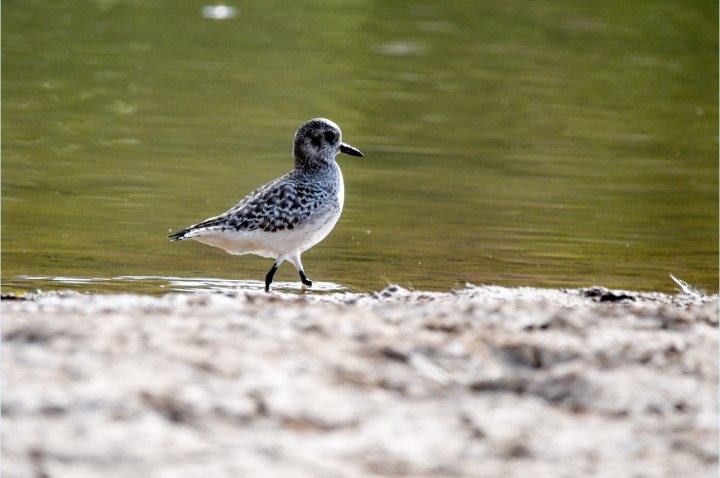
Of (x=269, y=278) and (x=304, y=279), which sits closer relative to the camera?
(x=269, y=278)

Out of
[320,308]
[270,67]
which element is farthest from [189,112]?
[320,308]

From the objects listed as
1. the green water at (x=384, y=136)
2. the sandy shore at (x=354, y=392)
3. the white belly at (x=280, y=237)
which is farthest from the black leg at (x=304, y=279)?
the sandy shore at (x=354, y=392)

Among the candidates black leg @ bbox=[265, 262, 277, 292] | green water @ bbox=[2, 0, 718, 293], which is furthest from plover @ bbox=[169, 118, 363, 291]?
green water @ bbox=[2, 0, 718, 293]

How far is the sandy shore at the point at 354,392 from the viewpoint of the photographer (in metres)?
4.62

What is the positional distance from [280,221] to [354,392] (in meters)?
4.83

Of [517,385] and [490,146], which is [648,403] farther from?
[490,146]

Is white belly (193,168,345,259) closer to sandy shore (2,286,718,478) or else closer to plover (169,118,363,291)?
plover (169,118,363,291)

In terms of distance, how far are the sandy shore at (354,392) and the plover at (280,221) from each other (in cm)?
336

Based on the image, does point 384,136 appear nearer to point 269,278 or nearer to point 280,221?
point 269,278

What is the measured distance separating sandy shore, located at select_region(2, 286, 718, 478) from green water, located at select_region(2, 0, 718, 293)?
4438mm

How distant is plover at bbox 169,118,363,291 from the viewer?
32.5ft

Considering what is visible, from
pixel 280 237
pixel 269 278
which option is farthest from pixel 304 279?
Result: pixel 280 237

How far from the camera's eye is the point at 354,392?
5246 millimetres

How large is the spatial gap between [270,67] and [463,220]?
8.37 meters
